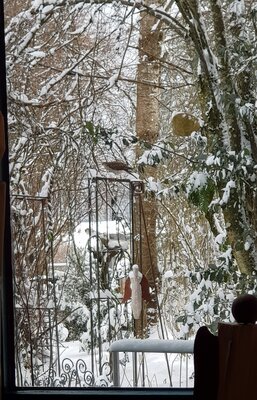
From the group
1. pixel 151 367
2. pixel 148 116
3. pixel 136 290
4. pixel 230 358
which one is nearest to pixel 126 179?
pixel 148 116

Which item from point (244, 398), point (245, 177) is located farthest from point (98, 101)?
point (244, 398)

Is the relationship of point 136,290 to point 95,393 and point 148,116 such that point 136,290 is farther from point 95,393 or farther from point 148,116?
point 148,116

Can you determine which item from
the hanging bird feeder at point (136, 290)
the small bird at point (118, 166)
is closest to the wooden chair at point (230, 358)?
the hanging bird feeder at point (136, 290)

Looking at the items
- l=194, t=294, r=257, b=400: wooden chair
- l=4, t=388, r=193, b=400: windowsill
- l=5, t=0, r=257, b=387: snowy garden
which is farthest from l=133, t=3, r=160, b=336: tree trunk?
l=194, t=294, r=257, b=400: wooden chair

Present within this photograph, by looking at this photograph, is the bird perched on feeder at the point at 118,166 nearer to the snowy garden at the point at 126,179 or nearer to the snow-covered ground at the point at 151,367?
the snowy garden at the point at 126,179

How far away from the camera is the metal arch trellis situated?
88.6 inches

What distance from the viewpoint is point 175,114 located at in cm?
223

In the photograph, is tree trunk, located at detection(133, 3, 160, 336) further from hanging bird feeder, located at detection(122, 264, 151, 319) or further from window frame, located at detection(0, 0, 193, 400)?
window frame, located at detection(0, 0, 193, 400)

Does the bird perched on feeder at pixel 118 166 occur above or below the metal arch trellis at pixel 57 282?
above

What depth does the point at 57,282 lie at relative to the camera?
2.28 m

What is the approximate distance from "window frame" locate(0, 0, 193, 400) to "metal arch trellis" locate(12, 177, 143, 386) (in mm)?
46

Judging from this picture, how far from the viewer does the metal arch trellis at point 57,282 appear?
2250 mm

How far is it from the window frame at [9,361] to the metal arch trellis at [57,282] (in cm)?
5

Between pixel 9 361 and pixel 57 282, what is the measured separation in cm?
32
